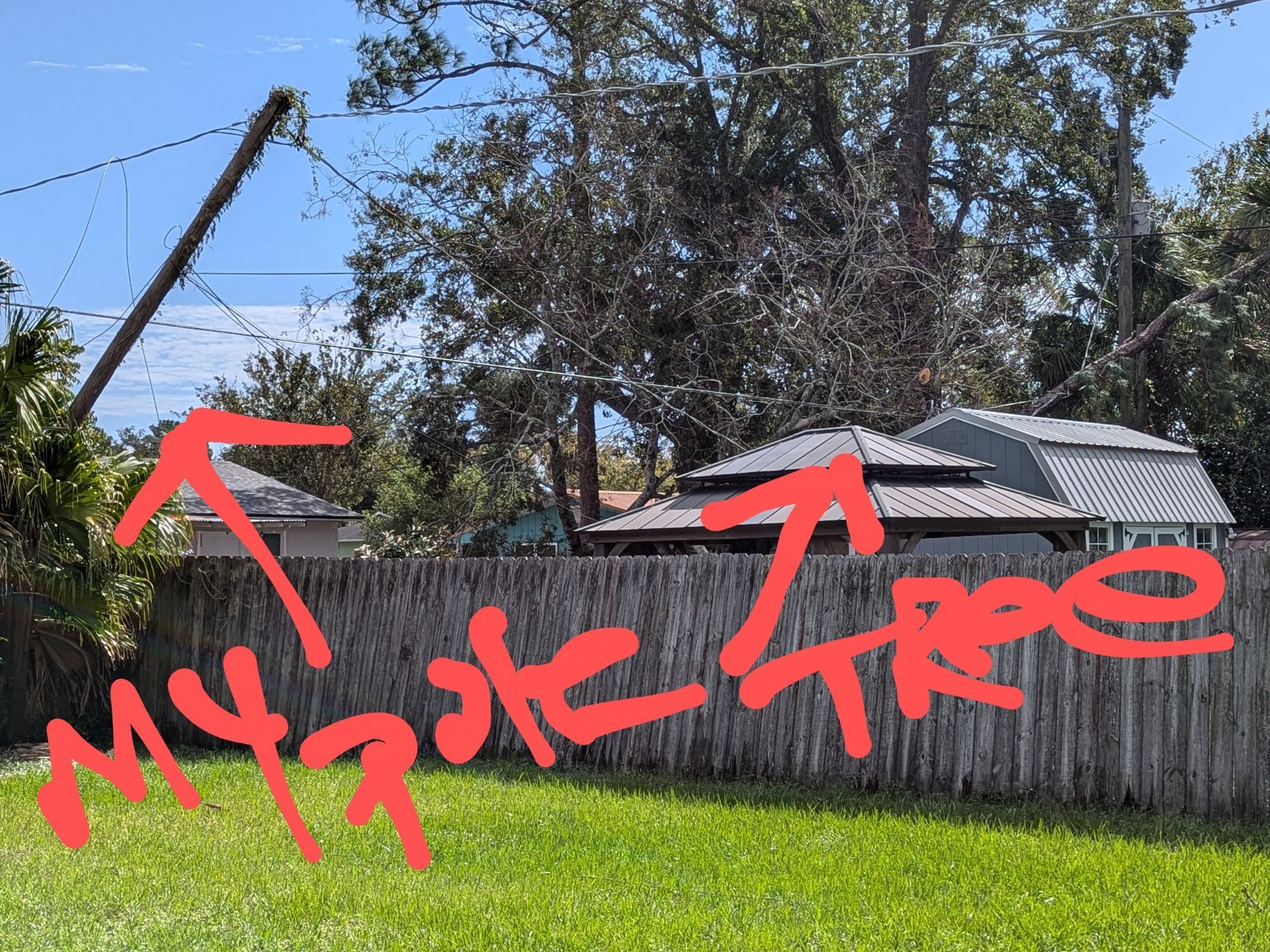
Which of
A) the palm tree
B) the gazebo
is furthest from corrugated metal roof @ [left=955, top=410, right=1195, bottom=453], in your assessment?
the palm tree

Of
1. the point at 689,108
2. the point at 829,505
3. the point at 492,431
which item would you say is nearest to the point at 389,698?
the point at 829,505

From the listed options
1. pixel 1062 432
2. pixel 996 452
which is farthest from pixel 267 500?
pixel 1062 432

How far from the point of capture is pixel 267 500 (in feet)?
71.1

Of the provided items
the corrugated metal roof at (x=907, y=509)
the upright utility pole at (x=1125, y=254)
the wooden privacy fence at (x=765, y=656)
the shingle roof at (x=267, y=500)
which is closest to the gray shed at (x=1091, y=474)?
the upright utility pole at (x=1125, y=254)

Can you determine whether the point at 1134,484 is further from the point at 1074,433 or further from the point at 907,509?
the point at 907,509

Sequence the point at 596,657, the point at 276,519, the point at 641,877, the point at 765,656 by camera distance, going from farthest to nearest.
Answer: the point at 276,519
the point at 596,657
the point at 765,656
the point at 641,877

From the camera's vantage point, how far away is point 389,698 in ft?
38.1

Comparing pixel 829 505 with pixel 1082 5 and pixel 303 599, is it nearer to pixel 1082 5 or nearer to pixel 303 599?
pixel 303 599

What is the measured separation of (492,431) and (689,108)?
26.4 ft

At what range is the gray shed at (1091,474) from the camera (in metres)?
18.0

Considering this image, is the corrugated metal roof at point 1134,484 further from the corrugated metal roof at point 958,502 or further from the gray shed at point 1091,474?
the corrugated metal roof at point 958,502

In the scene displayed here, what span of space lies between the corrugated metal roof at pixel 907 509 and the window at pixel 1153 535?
19.9ft

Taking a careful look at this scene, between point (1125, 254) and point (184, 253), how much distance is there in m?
19.0

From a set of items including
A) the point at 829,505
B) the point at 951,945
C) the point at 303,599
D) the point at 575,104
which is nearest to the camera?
the point at 951,945
